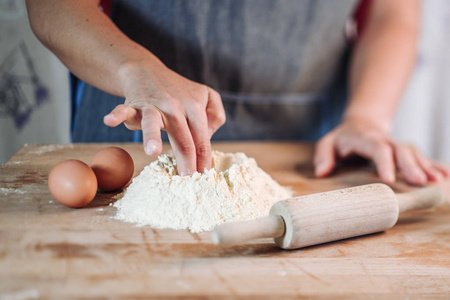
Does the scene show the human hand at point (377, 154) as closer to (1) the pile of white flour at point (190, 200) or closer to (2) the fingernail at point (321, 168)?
(2) the fingernail at point (321, 168)

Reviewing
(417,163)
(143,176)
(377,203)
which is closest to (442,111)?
(417,163)

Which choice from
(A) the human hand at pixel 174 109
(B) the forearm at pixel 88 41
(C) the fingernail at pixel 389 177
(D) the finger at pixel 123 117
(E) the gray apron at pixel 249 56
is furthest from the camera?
(E) the gray apron at pixel 249 56

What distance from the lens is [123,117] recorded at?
0.73m

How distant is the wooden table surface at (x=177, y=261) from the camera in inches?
22.9

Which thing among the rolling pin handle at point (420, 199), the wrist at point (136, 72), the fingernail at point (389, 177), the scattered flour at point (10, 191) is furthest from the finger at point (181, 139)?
the fingernail at point (389, 177)

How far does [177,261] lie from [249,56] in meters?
0.92

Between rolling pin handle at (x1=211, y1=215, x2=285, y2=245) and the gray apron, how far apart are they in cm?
60

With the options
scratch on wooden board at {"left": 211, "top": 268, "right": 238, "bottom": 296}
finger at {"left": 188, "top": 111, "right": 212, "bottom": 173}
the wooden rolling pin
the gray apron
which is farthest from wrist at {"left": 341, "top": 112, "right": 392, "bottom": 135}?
scratch on wooden board at {"left": 211, "top": 268, "right": 238, "bottom": 296}

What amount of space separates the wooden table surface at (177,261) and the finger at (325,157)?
1.06 ft

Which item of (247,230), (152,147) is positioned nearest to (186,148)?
(152,147)

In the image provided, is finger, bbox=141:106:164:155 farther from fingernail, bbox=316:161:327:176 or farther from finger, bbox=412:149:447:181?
finger, bbox=412:149:447:181

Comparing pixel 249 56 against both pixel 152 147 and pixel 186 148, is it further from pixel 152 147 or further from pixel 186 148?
pixel 152 147

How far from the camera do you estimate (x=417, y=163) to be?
Result: 3.97 ft

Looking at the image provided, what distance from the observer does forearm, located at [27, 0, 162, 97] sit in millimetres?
948
